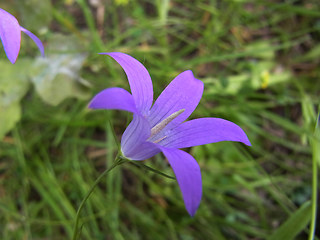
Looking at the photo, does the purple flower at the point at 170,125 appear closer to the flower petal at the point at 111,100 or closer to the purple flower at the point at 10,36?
the flower petal at the point at 111,100

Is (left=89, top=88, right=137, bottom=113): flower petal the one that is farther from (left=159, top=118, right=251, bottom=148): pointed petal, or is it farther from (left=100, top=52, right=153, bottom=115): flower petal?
(left=159, top=118, right=251, bottom=148): pointed petal

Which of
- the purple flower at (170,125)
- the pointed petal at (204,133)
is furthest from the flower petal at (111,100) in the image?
the pointed petal at (204,133)

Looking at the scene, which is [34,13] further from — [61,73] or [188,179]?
[188,179]

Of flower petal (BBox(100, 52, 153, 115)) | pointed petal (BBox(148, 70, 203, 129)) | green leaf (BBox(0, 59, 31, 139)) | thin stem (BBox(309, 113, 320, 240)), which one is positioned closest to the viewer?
flower petal (BBox(100, 52, 153, 115))

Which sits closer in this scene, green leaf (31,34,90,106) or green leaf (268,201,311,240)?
green leaf (268,201,311,240)

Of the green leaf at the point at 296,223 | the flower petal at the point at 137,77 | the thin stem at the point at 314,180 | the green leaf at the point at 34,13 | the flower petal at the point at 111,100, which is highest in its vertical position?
the green leaf at the point at 34,13

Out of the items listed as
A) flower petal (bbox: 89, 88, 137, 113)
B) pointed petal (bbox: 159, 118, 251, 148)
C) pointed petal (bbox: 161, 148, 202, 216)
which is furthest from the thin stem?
flower petal (bbox: 89, 88, 137, 113)

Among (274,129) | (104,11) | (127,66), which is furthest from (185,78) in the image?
(104,11)
